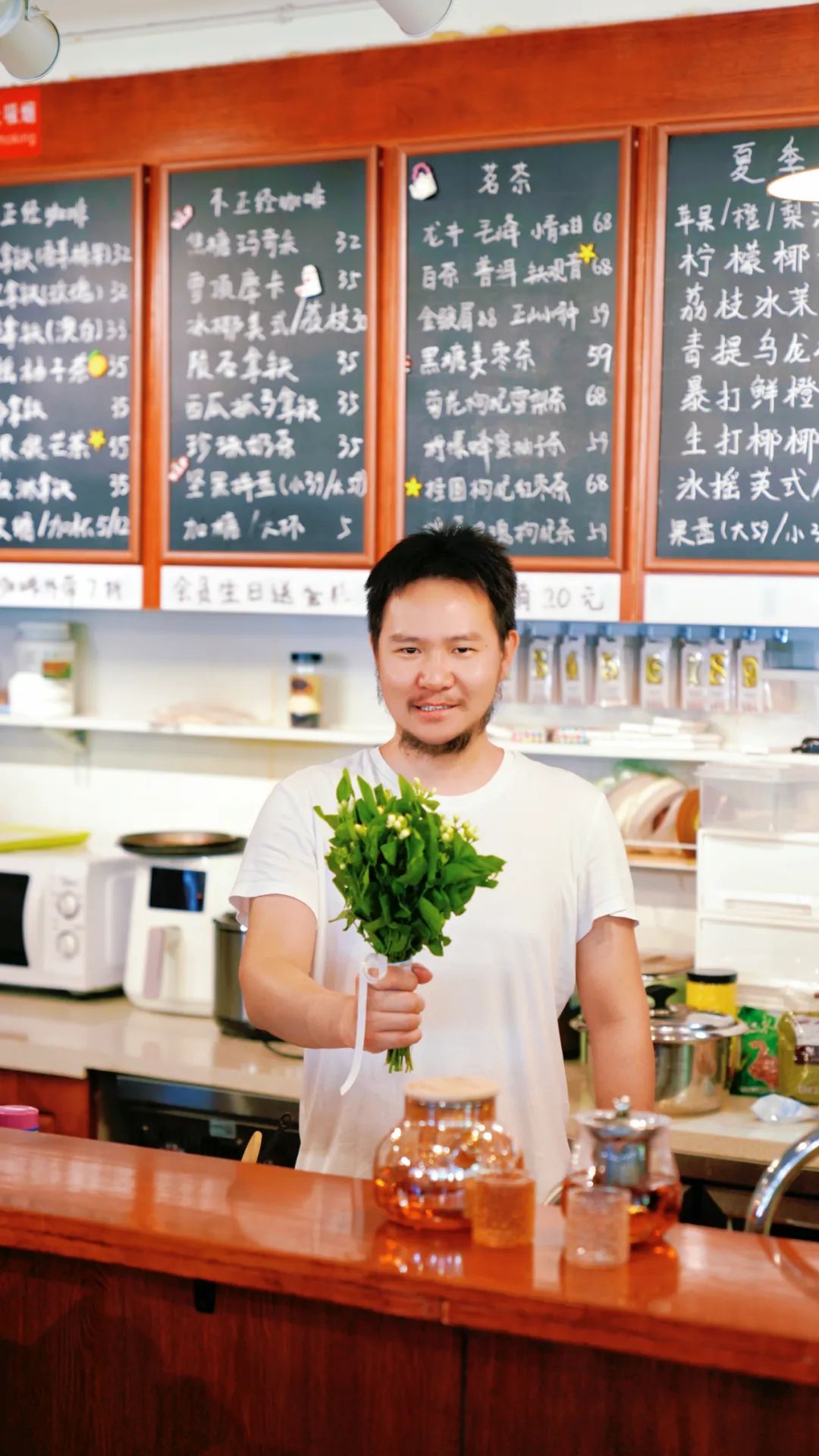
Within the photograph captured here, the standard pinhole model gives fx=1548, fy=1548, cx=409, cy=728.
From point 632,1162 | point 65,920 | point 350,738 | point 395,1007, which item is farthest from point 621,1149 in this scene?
point 65,920

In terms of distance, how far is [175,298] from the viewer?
3.38 meters

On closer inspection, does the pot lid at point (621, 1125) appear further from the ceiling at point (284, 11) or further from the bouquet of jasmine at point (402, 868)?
the ceiling at point (284, 11)

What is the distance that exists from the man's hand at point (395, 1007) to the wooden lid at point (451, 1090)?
2.1 inches

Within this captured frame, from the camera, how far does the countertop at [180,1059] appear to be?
104 inches

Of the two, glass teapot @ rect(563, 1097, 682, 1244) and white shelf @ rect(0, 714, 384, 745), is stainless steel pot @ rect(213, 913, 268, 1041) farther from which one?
glass teapot @ rect(563, 1097, 682, 1244)

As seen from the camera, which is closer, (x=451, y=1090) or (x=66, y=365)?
(x=451, y=1090)

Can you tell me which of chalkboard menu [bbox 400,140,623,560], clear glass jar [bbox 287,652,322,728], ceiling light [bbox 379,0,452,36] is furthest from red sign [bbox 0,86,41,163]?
ceiling light [bbox 379,0,452,36]

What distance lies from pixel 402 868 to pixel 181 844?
2.01 meters

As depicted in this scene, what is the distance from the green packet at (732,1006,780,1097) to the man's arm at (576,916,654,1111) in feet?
3.61

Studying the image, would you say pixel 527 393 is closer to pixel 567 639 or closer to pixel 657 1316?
pixel 567 639

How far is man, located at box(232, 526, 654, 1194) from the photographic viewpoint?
1834mm

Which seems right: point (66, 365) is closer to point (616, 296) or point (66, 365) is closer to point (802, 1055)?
point (616, 296)

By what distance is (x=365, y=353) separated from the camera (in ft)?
10.6

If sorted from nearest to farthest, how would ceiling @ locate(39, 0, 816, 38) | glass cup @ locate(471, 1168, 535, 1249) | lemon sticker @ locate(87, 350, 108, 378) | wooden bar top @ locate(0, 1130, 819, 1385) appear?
wooden bar top @ locate(0, 1130, 819, 1385) < glass cup @ locate(471, 1168, 535, 1249) < ceiling @ locate(39, 0, 816, 38) < lemon sticker @ locate(87, 350, 108, 378)
